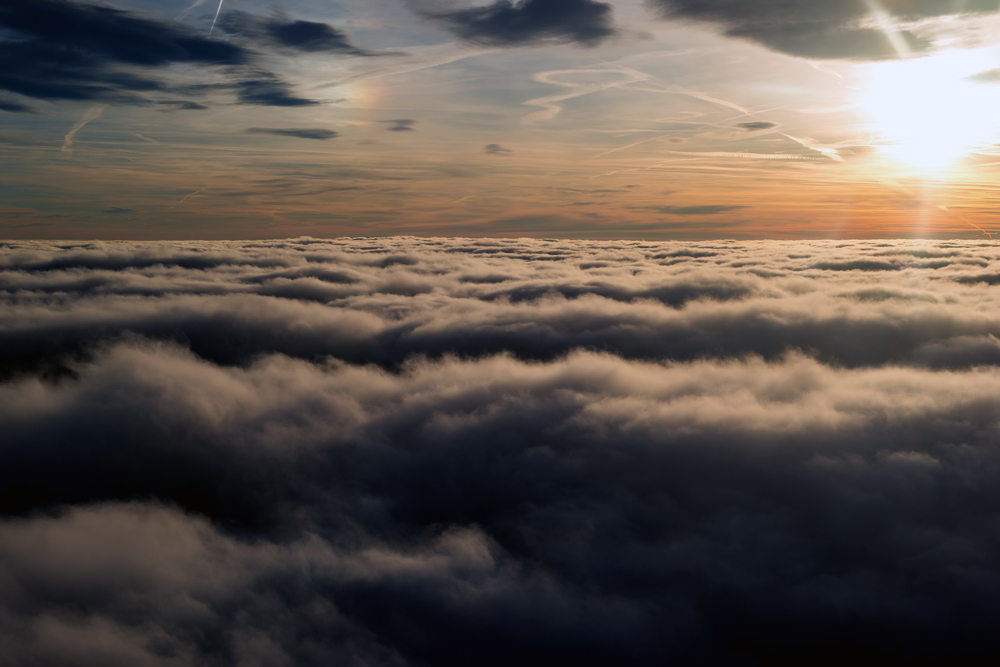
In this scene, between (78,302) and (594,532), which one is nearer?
(594,532)

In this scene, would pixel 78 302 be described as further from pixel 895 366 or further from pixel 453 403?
pixel 895 366

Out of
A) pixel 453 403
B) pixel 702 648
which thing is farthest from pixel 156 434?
pixel 702 648

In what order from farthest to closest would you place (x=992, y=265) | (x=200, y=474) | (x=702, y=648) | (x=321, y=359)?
(x=992, y=265)
(x=321, y=359)
(x=200, y=474)
(x=702, y=648)

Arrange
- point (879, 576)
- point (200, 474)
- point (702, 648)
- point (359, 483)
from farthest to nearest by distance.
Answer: point (200, 474), point (359, 483), point (879, 576), point (702, 648)

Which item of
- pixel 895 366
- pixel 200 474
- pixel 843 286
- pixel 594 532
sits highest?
pixel 843 286

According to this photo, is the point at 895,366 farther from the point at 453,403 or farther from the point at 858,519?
the point at 453,403

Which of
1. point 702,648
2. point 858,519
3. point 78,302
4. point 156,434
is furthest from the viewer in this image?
point 78,302

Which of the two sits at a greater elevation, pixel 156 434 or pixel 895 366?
pixel 895 366

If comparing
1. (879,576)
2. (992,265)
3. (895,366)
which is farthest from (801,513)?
(992,265)

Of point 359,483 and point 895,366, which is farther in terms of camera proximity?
point 895,366
